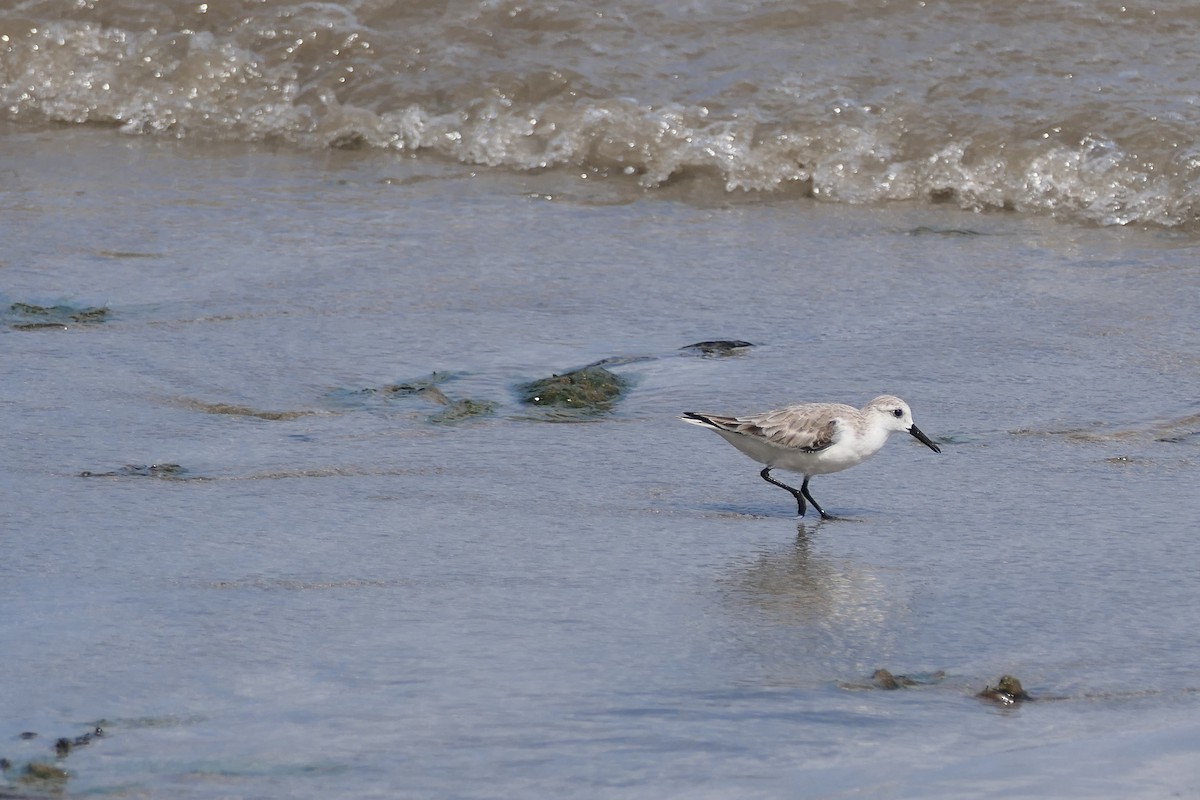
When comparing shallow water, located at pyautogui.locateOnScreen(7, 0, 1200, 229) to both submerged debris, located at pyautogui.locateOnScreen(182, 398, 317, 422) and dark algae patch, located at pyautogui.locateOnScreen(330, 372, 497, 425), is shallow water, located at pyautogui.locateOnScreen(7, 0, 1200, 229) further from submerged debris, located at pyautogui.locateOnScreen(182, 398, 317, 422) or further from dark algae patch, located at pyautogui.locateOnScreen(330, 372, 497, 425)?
submerged debris, located at pyautogui.locateOnScreen(182, 398, 317, 422)

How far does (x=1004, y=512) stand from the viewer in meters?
5.00

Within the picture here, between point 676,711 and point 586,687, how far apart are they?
9.1 inches

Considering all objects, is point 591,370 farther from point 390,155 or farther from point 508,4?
point 508,4

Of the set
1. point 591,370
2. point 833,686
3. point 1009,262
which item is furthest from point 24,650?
point 1009,262

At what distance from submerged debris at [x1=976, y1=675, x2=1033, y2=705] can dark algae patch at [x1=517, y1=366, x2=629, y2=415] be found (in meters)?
2.39

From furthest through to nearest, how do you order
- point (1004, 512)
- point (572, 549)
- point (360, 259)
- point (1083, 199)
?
1. point (1083, 199)
2. point (360, 259)
3. point (1004, 512)
4. point (572, 549)

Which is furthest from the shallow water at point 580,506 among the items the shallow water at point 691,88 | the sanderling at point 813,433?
the shallow water at point 691,88

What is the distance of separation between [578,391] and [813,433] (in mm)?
1175

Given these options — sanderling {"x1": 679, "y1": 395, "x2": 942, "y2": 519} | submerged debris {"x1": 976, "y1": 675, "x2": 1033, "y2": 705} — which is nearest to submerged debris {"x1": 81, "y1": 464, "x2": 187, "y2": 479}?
sanderling {"x1": 679, "y1": 395, "x2": 942, "y2": 519}

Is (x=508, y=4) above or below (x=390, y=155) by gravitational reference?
above

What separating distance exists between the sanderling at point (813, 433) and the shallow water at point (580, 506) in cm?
18

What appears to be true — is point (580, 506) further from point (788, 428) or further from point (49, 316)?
point (49, 316)

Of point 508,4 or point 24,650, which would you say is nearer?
point 24,650

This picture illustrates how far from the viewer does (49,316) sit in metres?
6.74
